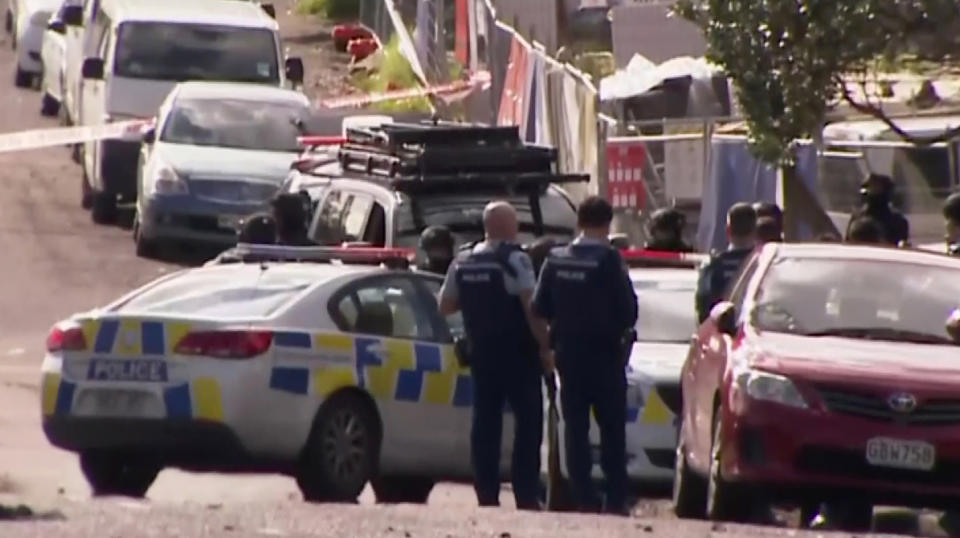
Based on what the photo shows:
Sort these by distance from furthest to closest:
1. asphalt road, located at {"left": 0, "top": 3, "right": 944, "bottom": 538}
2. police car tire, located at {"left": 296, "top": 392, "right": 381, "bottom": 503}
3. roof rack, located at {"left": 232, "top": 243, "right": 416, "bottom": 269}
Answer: roof rack, located at {"left": 232, "top": 243, "right": 416, "bottom": 269}, police car tire, located at {"left": 296, "top": 392, "right": 381, "bottom": 503}, asphalt road, located at {"left": 0, "top": 3, "right": 944, "bottom": 538}

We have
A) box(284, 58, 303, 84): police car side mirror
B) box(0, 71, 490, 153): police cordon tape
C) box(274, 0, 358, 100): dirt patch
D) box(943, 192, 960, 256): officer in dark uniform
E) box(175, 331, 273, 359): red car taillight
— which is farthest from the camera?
box(274, 0, 358, 100): dirt patch

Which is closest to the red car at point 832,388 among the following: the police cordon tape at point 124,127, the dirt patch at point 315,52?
the police cordon tape at point 124,127

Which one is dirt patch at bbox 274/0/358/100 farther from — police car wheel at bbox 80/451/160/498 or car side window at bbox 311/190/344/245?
police car wheel at bbox 80/451/160/498

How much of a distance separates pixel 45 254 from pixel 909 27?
35.3 ft

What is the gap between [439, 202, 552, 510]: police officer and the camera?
13453mm

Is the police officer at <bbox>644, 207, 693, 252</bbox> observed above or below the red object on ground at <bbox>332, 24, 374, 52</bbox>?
above

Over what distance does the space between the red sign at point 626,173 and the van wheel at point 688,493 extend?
33.8 ft

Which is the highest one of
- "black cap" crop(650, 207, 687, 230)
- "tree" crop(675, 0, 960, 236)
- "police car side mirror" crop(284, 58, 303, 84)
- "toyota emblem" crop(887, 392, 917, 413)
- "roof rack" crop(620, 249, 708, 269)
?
"tree" crop(675, 0, 960, 236)

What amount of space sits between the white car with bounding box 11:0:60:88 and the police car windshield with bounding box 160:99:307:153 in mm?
12411

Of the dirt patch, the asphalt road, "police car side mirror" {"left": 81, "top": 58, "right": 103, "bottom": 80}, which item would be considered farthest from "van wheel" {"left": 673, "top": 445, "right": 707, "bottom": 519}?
the dirt patch

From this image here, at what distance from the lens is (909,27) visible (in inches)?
695

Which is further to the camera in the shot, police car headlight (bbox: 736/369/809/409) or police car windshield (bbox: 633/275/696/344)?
police car windshield (bbox: 633/275/696/344)

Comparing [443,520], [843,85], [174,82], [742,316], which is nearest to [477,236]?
[843,85]

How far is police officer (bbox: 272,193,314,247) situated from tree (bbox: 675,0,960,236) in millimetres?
3482
